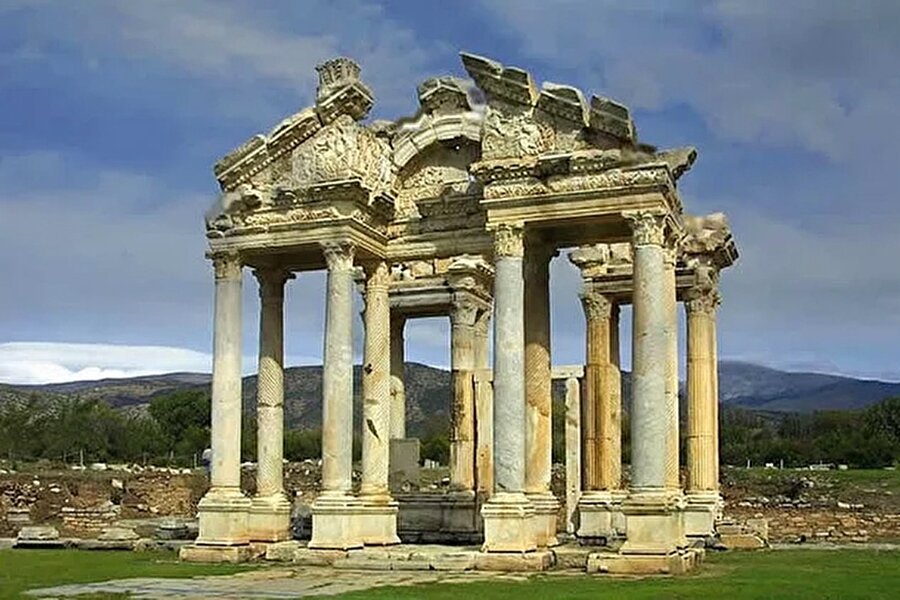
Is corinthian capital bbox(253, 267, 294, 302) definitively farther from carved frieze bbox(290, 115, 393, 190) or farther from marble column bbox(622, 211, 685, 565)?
marble column bbox(622, 211, 685, 565)

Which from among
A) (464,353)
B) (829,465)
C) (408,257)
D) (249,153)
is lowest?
(829,465)

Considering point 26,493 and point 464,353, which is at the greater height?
point 464,353

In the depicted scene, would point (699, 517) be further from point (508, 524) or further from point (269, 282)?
point (269, 282)

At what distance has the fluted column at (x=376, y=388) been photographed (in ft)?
87.1

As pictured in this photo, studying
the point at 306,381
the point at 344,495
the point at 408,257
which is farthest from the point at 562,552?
the point at 306,381

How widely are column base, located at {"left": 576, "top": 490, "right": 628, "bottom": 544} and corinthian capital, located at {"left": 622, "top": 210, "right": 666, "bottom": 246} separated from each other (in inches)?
347

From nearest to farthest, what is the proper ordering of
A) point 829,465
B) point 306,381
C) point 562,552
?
point 562,552
point 829,465
point 306,381

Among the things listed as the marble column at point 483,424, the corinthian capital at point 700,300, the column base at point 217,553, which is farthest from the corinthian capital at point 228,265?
the corinthian capital at point 700,300

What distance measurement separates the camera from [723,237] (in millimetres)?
31281

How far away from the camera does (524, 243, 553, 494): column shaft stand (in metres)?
25.0

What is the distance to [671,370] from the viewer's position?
2508 centimetres

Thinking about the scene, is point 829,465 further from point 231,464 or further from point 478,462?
point 231,464

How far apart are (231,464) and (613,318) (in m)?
11.9

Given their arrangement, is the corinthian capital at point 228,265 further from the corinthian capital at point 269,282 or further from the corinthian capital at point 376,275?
the corinthian capital at point 376,275
